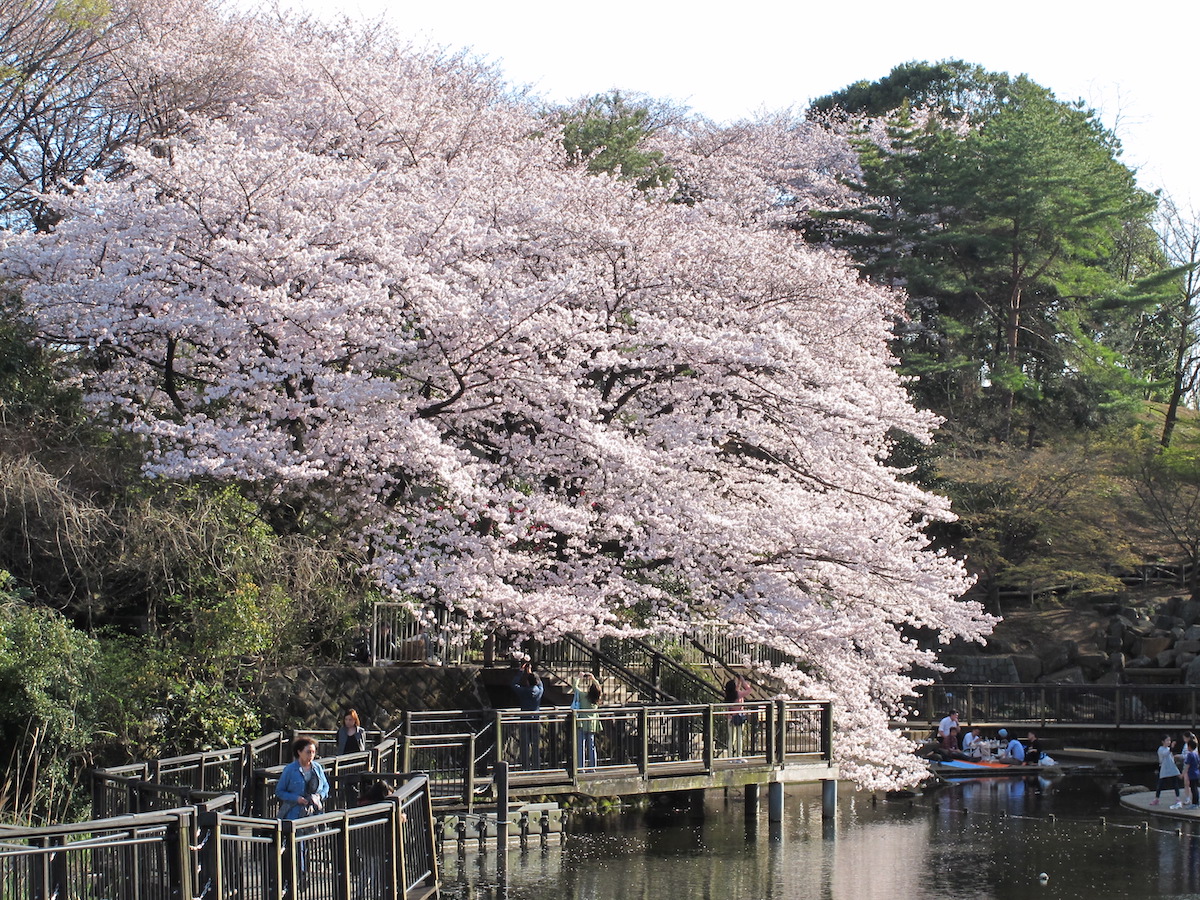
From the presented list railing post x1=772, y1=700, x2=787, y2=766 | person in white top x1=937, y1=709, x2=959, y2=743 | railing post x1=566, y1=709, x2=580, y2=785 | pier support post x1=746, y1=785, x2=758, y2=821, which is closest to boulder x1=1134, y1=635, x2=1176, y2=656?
person in white top x1=937, y1=709, x2=959, y2=743

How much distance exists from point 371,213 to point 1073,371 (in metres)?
27.5

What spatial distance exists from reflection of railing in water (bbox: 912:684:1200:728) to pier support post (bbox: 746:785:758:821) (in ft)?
Answer: 37.5

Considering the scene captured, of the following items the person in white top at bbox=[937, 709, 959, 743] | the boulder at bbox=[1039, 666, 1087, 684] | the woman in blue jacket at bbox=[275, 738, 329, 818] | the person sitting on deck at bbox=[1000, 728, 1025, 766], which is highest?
the woman in blue jacket at bbox=[275, 738, 329, 818]

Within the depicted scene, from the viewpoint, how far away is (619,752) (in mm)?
16156

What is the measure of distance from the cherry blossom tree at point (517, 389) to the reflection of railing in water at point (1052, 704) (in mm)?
9454

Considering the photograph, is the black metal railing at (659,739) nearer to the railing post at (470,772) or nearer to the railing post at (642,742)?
the railing post at (642,742)

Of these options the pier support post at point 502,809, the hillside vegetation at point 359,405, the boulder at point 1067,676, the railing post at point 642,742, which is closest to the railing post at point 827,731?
the hillside vegetation at point 359,405

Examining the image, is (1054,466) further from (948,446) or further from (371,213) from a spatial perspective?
(371,213)

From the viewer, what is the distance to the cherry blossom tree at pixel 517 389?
15.4m

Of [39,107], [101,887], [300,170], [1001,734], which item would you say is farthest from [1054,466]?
[101,887]

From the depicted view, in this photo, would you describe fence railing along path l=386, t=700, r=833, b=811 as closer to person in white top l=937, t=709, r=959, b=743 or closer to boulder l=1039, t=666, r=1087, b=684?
person in white top l=937, t=709, r=959, b=743

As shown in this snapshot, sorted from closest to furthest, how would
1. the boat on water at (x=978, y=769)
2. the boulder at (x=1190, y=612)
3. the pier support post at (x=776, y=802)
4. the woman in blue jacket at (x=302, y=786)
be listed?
1. the woman in blue jacket at (x=302, y=786)
2. the pier support post at (x=776, y=802)
3. the boat on water at (x=978, y=769)
4. the boulder at (x=1190, y=612)

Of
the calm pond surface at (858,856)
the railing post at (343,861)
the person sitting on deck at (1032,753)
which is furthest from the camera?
the person sitting on deck at (1032,753)

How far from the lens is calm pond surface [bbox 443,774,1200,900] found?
45.0ft
